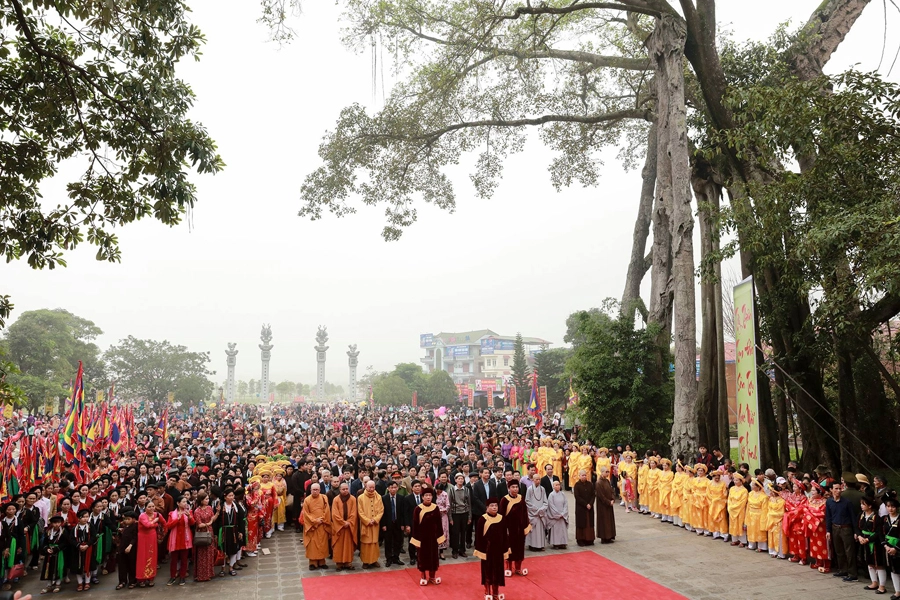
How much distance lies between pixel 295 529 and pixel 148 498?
12.9 ft

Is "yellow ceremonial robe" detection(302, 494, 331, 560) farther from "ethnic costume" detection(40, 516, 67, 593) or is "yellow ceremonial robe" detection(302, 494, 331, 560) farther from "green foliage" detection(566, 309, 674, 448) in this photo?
"green foliage" detection(566, 309, 674, 448)

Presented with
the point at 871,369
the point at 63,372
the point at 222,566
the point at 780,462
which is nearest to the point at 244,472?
the point at 222,566

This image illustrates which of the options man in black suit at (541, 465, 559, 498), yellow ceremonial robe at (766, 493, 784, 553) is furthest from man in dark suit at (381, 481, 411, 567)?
yellow ceremonial robe at (766, 493, 784, 553)

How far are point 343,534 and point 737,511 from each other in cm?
616

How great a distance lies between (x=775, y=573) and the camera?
8492 millimetres

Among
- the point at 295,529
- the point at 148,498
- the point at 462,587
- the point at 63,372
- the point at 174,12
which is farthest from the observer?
the point at 63,372

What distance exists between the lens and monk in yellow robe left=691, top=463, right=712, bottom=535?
1059cm

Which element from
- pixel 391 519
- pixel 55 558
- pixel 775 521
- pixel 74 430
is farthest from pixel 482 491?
pixel 74 430

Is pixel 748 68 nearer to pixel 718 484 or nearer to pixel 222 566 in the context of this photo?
pixel 718 484

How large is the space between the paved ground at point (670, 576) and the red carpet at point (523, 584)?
0.20m

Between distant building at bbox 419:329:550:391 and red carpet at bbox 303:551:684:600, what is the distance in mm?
80847

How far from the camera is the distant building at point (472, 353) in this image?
98.4 metres

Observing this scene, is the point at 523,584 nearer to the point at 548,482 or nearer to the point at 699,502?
the point at 548,482

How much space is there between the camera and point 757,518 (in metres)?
9.46
